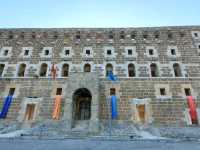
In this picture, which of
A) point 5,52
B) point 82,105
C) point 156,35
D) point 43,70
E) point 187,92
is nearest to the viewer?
point 187,92

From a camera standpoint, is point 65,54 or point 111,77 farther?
point 65,54

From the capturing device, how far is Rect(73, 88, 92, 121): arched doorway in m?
16.9

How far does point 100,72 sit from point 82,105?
3720mm

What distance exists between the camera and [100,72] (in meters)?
19.0

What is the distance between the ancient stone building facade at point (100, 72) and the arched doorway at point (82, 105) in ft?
0.30

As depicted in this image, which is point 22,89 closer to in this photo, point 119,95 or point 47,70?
point 47,70

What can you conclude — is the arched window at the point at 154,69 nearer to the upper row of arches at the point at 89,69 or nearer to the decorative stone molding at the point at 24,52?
the upper row of arches at the point at 89,69

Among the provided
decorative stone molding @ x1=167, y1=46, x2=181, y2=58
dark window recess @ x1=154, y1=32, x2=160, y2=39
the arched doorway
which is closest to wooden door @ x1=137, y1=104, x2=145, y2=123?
the arched doorway

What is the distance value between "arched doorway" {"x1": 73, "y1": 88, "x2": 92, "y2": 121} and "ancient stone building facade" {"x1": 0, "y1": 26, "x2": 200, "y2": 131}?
0.09m

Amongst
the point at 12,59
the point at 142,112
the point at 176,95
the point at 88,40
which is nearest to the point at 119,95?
the point at 142,112

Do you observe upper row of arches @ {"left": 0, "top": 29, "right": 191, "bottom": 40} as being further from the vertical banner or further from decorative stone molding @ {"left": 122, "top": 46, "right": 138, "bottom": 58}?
the vertical banner

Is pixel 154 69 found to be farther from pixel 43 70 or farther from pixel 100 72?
pixel 43 70

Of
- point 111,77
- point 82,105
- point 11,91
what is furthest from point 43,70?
point 111,77

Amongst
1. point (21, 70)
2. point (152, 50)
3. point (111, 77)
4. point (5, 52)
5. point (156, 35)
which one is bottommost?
point (111, 77)
